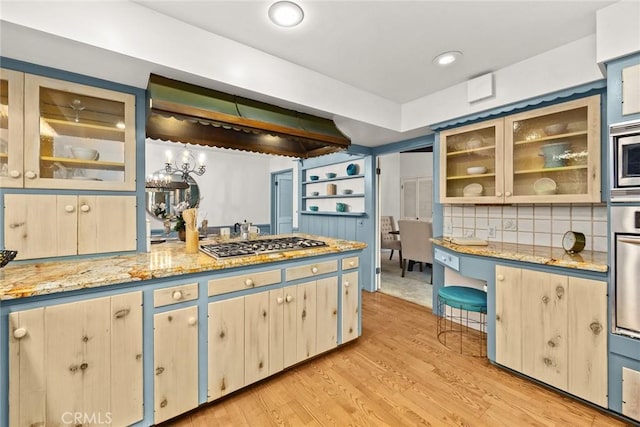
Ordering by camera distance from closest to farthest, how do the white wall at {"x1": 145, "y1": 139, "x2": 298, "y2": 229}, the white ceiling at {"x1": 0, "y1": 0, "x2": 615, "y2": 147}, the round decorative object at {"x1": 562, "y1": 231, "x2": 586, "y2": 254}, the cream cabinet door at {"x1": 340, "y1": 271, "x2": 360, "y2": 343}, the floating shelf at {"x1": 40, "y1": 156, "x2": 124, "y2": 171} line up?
the white ceiling at {"x1": 0, "y1": 0, "x2": 615, "y2": 147}, the floating shelf at {"x1": 40, "y1": 156, "x2": 124, "y2": 171}, the round decorative object at {"x1": 562, "y1": 231, "x2": 586, "y2": 254}, the cream cabinet door at {"x1": 340, "y1": 271, "x2": 360, "y2": 343}, the white wall at {"x1": 145, "y1": 139, "x2": 298, "y2": 229}

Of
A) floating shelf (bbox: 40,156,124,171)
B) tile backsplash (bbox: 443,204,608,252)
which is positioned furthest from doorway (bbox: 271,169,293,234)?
floating shelf (bbox: 40,156,124,171)

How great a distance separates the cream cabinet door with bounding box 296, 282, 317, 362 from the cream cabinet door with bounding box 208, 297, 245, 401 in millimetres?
461

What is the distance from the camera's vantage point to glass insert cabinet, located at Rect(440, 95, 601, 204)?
2.05 meters

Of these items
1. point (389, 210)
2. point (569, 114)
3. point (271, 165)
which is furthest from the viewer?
point (389, 210)

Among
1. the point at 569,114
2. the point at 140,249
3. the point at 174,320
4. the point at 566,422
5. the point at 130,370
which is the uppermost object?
the point at 569,114

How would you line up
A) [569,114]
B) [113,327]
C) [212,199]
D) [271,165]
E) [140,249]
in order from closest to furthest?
1. [113,327]
2. [140,249]
3. [569,114]
4. [212,199]
5. [271,165]

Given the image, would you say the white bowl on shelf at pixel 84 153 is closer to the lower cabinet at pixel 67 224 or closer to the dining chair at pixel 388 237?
the lower cabinet at pixel 67 224

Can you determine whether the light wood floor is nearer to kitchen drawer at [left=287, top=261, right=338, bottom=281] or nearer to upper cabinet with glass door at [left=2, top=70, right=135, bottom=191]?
kitchen drawer at [left=287, top=261, right=338, bottom=281]

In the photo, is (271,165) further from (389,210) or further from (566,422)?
(566,422)

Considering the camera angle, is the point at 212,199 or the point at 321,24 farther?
the point at 212,199

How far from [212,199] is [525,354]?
5.23 meters

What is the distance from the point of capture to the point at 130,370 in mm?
1470

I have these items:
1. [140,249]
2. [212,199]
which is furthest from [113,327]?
[212,199]

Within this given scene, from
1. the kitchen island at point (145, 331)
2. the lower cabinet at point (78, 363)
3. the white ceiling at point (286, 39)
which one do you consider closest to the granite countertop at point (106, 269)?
the kitchen island at point (145, 331)
